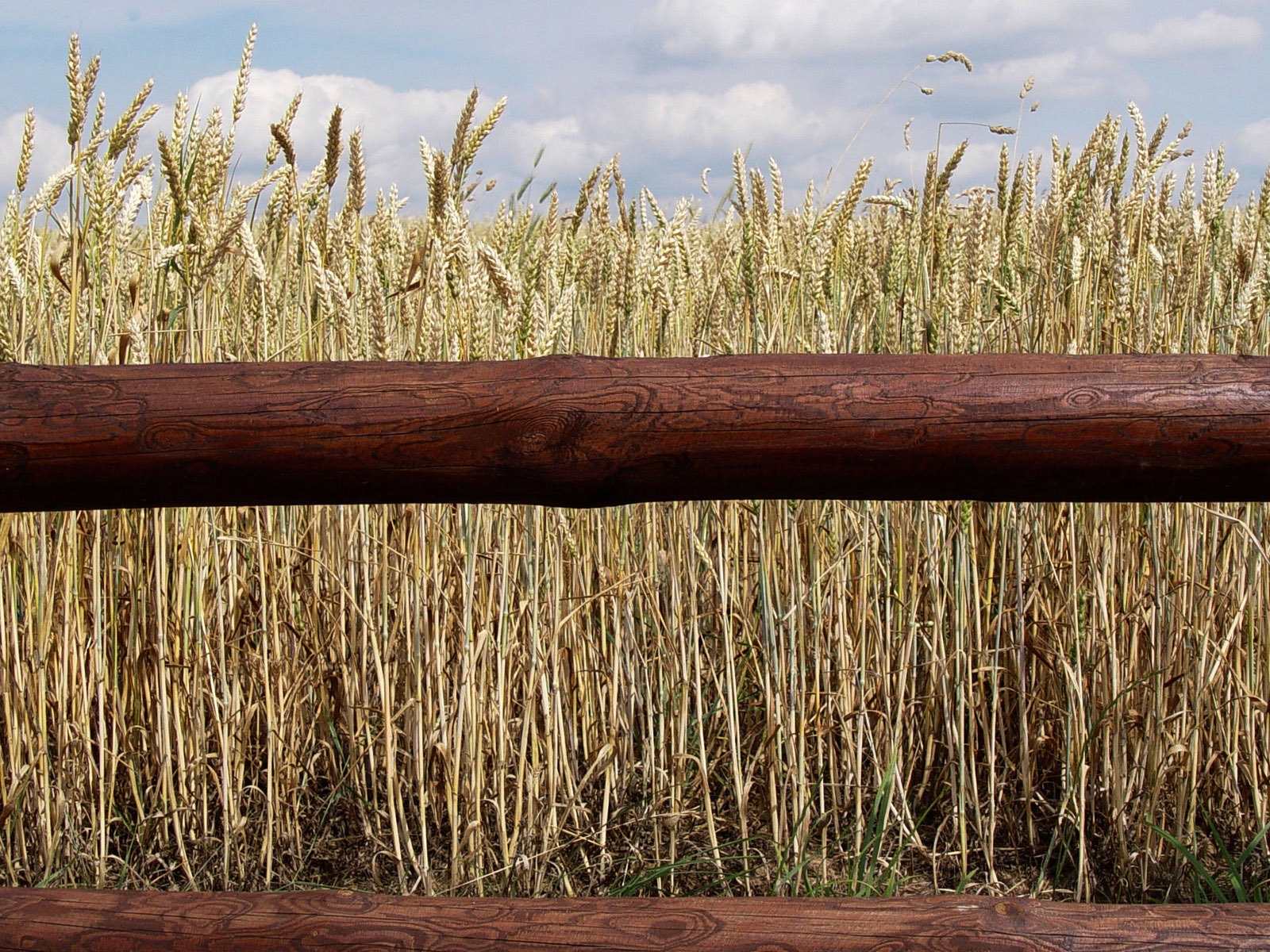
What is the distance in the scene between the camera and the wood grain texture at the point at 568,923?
876 millimetres

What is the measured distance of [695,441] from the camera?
849 mm

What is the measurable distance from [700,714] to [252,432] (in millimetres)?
1059

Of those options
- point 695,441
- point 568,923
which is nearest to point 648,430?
point 695,441

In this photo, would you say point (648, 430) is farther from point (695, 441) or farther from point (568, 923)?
point (568, 923)

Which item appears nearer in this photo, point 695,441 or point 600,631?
point 695,441

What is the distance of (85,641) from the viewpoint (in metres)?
1.84

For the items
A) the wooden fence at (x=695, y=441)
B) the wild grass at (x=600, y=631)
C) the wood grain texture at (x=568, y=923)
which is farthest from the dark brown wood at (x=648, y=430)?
the wild grass at (x=600, y=631)

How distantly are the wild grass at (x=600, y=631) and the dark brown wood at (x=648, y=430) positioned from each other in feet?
2.41

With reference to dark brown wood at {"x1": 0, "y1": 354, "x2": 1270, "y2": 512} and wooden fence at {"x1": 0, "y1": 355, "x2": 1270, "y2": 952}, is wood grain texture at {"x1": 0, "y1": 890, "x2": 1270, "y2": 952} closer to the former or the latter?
wooden fence at {"x1": 0, "y1": 355, "x2": 1270, "y2": 952}

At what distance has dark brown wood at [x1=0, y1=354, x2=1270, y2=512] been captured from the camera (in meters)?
0.84

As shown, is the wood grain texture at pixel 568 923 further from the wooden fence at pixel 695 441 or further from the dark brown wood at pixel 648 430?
the dark brown wood at pixel 648 430

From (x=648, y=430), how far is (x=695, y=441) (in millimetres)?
38

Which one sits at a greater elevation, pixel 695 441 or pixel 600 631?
pixel 695 441

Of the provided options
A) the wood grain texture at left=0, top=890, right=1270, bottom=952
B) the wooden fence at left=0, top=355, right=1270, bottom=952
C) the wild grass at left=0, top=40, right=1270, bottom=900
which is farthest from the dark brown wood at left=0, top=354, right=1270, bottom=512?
the wild grass at left=0, top=40, right=1270, bottom=900
